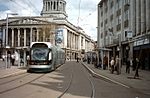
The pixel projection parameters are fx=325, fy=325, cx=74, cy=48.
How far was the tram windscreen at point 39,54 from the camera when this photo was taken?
114ft

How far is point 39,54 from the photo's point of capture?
3478 centimetres

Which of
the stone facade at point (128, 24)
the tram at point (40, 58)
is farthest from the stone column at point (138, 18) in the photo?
the tram at point (40, 58)

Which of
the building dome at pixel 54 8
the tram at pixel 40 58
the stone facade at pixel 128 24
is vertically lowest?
the tram at pixel 40 58

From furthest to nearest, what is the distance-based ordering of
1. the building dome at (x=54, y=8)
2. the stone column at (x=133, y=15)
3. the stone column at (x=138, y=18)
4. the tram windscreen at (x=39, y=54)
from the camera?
the building dome at (x=54, y=8), the stone column at (x=133, y=15), the stone column at (x=138, y=18), the tram windscreen at (x=39, y=54)

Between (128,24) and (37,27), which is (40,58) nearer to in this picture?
(128,24)

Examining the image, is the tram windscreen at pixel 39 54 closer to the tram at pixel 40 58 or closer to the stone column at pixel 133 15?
the tram at pixel 40 58

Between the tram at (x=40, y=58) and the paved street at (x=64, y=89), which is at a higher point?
the tram at (x=40, y=58)

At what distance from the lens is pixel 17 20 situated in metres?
141

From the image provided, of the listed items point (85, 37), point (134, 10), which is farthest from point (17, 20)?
point (134, 10)

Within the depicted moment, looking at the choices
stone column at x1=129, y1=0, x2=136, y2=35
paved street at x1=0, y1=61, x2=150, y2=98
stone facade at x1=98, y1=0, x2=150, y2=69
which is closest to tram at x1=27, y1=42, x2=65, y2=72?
stone facade at x1=98, y1=0, x2=150, y2=69

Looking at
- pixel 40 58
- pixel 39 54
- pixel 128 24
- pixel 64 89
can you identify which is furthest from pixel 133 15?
pixel 64 89

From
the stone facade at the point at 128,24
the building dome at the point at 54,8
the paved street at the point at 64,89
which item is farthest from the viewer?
the building dome at the point at 54,8

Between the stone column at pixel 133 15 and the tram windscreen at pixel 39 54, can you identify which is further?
the stone column at pixel 133 15

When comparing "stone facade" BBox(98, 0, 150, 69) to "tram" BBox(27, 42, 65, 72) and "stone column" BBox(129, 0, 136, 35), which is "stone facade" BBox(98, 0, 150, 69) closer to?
"stone column" BBox(129, 0, 136, 35)
